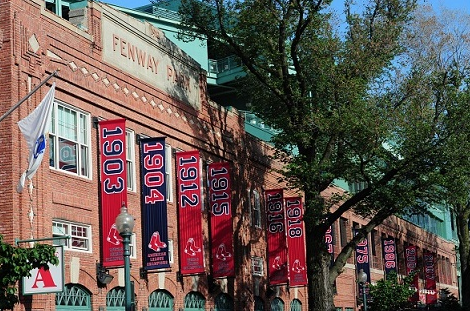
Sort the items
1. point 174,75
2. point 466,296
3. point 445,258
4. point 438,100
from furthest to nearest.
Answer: point 445,258, point 466,296, point 438,100, point 174,75

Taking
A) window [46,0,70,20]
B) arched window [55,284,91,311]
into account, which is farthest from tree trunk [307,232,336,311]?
window [46,0,70,20]

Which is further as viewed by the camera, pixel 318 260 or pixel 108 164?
pixel 318 260

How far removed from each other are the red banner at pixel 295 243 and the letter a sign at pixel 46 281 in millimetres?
18125

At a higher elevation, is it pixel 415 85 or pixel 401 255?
pixel 415 85

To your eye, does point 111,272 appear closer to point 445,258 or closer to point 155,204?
point 155,204

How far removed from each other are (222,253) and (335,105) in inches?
260

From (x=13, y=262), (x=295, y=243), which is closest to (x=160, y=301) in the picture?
(x=13, y=262)

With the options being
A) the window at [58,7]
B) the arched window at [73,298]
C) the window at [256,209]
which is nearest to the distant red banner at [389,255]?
the window at [256,209]

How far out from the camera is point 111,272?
24.5 metres

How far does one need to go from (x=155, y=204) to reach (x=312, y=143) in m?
7.48

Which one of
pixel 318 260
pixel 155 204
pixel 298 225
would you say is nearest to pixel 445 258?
pixel 298 225

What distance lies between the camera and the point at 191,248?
2841cm

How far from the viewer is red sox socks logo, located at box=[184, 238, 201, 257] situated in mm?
28328

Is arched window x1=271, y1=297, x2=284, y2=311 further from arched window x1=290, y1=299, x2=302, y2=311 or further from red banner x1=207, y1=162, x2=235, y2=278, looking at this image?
red banner x1=207, y1=162, x2=235, y2=278
